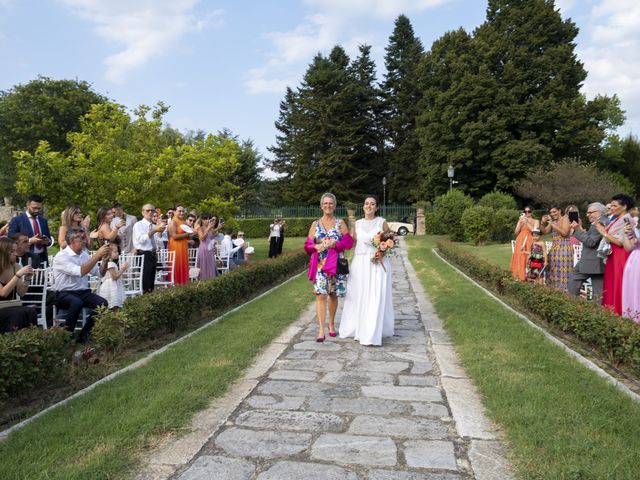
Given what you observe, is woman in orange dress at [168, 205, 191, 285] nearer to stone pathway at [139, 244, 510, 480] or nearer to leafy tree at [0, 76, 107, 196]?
stone pathway at [139, 244, 510, 480]

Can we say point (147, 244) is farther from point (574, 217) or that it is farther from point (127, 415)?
point (574, 217)

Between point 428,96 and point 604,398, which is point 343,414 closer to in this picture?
point 604,398

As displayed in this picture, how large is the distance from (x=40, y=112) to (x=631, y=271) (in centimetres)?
4457

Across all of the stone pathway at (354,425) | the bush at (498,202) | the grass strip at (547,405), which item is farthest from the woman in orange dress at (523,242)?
the bush at (498,202)

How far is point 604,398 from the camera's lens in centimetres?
378

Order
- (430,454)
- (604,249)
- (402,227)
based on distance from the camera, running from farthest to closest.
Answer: (402,227) → (604,249) → (430,454)

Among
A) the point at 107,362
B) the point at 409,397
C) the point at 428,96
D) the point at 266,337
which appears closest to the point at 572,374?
the point at 409,397

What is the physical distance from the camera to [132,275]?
25.4 ft

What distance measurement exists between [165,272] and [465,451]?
7.56 m

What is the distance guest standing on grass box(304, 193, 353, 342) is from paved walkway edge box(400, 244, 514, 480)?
1.45 metres

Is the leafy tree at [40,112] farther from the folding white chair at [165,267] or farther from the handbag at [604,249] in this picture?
the handbag at [604,249]

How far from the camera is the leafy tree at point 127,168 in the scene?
11219mm

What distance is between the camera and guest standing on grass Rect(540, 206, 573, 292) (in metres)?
8.70

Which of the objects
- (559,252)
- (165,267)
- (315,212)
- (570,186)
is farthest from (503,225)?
(165,267)
